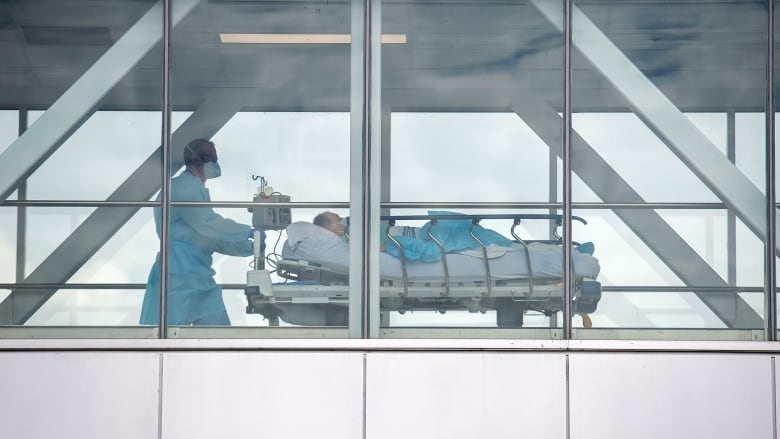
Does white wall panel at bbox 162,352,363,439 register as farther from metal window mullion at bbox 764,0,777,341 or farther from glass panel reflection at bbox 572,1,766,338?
metal window mullion at bbox 764,0,777,341

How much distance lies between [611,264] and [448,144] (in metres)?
1.20

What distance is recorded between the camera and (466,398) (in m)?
6.50

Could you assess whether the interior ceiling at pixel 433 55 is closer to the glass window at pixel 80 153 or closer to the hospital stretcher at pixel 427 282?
the glass window at pixel 80 153

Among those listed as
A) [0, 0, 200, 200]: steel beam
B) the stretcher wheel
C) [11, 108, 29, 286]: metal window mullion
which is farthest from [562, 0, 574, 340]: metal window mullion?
[11, 108, 29, 286]: metal window mullion

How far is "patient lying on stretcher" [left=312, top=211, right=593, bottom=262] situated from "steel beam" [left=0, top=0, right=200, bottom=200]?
1.47 meters

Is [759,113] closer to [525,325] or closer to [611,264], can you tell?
[611,264]

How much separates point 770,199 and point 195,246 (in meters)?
3.43

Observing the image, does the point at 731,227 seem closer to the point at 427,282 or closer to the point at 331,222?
the point at 427,282

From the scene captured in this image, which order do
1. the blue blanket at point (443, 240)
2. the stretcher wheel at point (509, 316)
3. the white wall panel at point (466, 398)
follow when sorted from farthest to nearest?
the blue blanket at point (443, 240) < the stretcher wheel at point (509, 316) < the white wall panel at point (466, 398)

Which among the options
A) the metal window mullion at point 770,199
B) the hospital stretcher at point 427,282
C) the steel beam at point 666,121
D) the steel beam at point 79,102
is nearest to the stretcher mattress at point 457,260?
the hospital stretcher at point 427,282

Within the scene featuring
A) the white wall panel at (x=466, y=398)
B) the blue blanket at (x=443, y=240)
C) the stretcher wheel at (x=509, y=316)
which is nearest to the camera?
the white wall panel at (x=466, y=398)

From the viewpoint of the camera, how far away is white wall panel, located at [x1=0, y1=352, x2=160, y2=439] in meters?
6.50

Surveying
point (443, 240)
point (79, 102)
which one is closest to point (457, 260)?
point (443, 240)

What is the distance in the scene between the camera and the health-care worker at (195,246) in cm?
671
